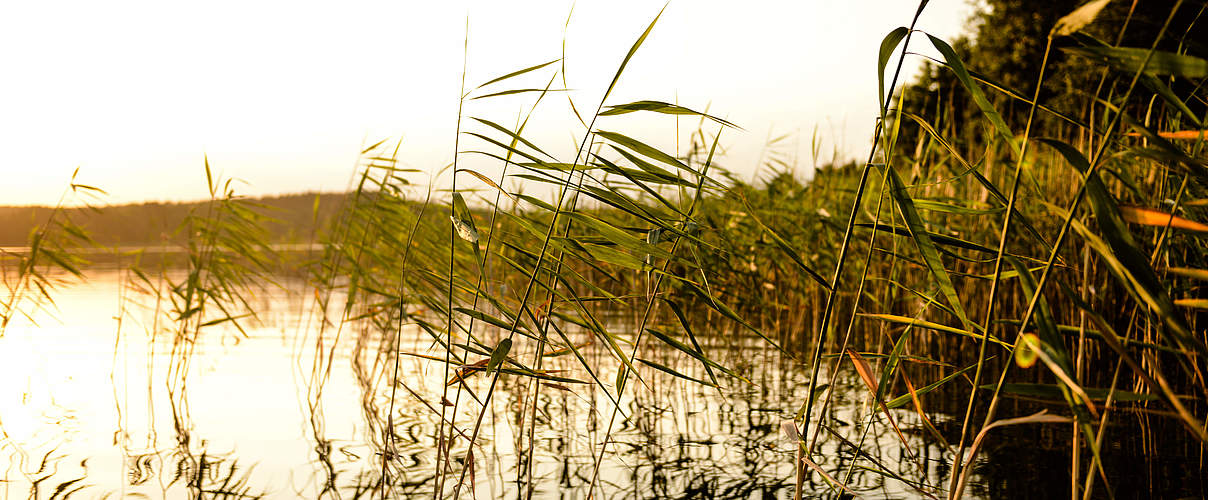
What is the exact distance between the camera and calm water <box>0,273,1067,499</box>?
310 cm

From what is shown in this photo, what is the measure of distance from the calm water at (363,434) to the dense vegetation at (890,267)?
12 centimetres

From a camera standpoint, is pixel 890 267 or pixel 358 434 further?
pixel 890 267

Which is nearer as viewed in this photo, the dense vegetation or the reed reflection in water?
the dense vegetation

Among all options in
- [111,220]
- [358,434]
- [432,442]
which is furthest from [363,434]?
[111,220]

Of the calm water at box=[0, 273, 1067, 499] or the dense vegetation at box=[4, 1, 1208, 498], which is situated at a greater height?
the dense vegetation at box=[4, 1, 1208, 498]

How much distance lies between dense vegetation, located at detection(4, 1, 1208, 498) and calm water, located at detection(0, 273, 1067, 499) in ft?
0.39

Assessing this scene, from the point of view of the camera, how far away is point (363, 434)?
3836 millimetres

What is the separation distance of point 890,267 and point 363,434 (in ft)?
10.6

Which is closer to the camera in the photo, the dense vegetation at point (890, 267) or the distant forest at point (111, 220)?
the dense vegetation at point (890, 267)

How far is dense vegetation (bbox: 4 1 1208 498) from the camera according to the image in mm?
1500

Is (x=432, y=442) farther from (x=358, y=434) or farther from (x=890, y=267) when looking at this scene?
(x=890, y=267)

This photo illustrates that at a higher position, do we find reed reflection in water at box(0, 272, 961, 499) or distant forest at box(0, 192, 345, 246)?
distant forest at box(0, 192, 345, 246)

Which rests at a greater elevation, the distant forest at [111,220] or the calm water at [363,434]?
the distant forest at [111,220]

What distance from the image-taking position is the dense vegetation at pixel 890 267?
150 cm
